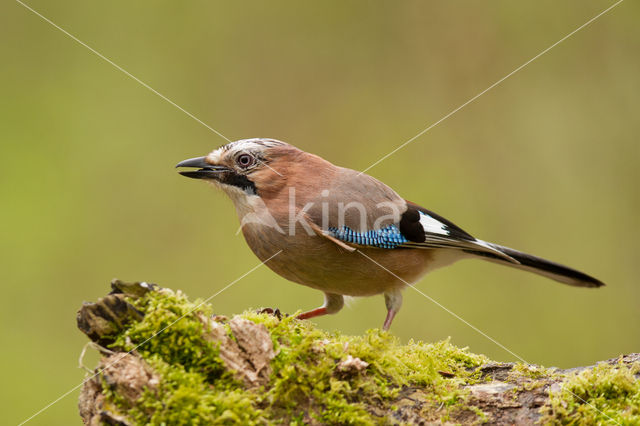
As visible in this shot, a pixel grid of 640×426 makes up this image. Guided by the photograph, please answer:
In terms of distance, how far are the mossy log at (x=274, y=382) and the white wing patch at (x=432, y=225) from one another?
83.4 inches

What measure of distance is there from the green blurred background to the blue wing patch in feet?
7.52

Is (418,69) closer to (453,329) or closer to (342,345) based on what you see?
(453,329)

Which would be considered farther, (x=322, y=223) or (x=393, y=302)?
(x=393, y=302)

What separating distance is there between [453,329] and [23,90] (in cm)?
630

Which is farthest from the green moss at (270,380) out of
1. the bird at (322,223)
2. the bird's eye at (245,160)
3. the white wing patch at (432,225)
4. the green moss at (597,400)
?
the white wing patch at (432,225)

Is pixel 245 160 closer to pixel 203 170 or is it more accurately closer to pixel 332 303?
pixel 203 170

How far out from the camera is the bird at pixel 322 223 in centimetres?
478

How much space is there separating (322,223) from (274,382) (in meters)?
1.90

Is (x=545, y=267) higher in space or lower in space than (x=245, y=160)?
lower

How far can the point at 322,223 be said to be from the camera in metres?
4.82
